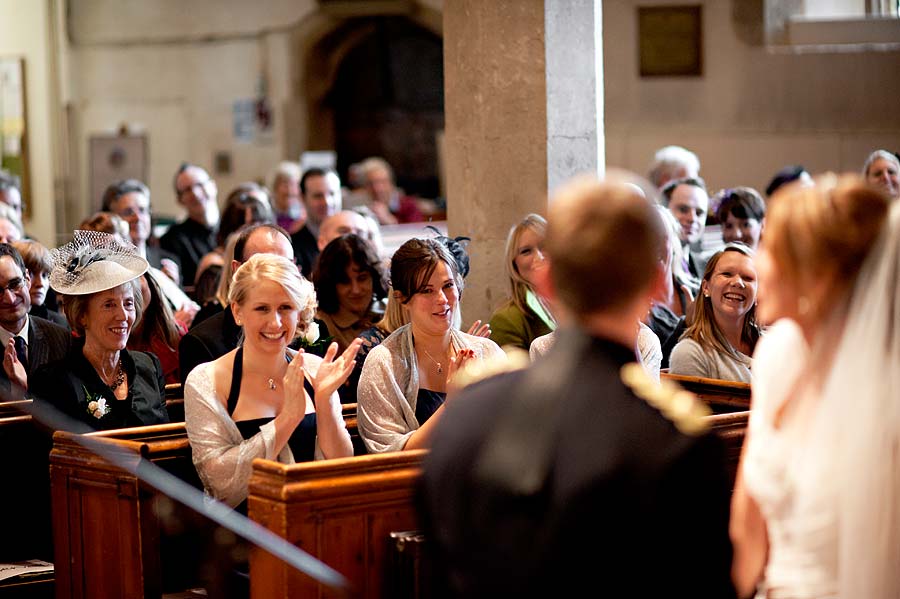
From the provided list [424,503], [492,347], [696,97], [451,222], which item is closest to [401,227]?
[696,97]

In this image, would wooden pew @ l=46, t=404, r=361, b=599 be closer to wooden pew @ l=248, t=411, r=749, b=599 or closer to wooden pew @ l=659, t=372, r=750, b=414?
wooden pew @ l=248, t=411, r=749, b=599

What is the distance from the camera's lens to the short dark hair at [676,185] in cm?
809

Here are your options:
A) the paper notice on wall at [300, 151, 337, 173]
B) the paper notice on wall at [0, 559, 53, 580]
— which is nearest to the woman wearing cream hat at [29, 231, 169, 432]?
the paper notice on wall at [0, 559, 53, 580]

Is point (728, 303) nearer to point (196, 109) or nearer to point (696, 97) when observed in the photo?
point (696, 97)

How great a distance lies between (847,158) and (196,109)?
6451 mm

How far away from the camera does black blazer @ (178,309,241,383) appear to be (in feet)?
16.6


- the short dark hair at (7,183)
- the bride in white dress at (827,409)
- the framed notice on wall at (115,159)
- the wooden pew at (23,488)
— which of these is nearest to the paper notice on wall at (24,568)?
the wooden pew at (23,488)

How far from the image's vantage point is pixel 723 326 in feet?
17.8

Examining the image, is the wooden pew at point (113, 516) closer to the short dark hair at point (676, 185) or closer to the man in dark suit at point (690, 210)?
the man in dark suit at point (690, 210)

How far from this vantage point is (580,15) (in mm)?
6598

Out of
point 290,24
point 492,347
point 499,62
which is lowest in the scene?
point 492,347

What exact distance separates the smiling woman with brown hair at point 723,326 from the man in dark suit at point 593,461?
10.4ft

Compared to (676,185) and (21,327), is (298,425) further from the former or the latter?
(676,185)

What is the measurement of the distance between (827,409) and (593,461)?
695 mm
